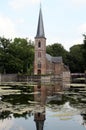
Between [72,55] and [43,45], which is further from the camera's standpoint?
[72,55]

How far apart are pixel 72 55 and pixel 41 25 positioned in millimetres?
29742

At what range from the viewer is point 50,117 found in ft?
40.4

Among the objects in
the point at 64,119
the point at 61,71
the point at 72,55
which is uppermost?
the point at 72,55

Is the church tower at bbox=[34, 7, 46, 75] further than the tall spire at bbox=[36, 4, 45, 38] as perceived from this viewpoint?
Yes

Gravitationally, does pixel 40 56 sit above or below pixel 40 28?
below

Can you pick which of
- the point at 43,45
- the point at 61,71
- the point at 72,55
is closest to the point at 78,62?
the point at 72,55

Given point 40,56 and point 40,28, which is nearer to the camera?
point 40,28

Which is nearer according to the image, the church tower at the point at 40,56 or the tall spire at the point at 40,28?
the tall spire at the point at 40,28

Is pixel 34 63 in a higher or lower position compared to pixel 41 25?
lower

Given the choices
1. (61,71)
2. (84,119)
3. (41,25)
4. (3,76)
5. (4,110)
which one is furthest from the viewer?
(61,71)

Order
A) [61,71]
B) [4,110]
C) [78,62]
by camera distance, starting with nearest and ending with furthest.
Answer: [4,110] → [61,71] → [78,62]

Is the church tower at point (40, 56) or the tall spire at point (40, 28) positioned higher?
the tall spire at point (40, 28)

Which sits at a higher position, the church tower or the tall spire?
the tall spire

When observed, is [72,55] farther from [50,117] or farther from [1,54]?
[50,117]
